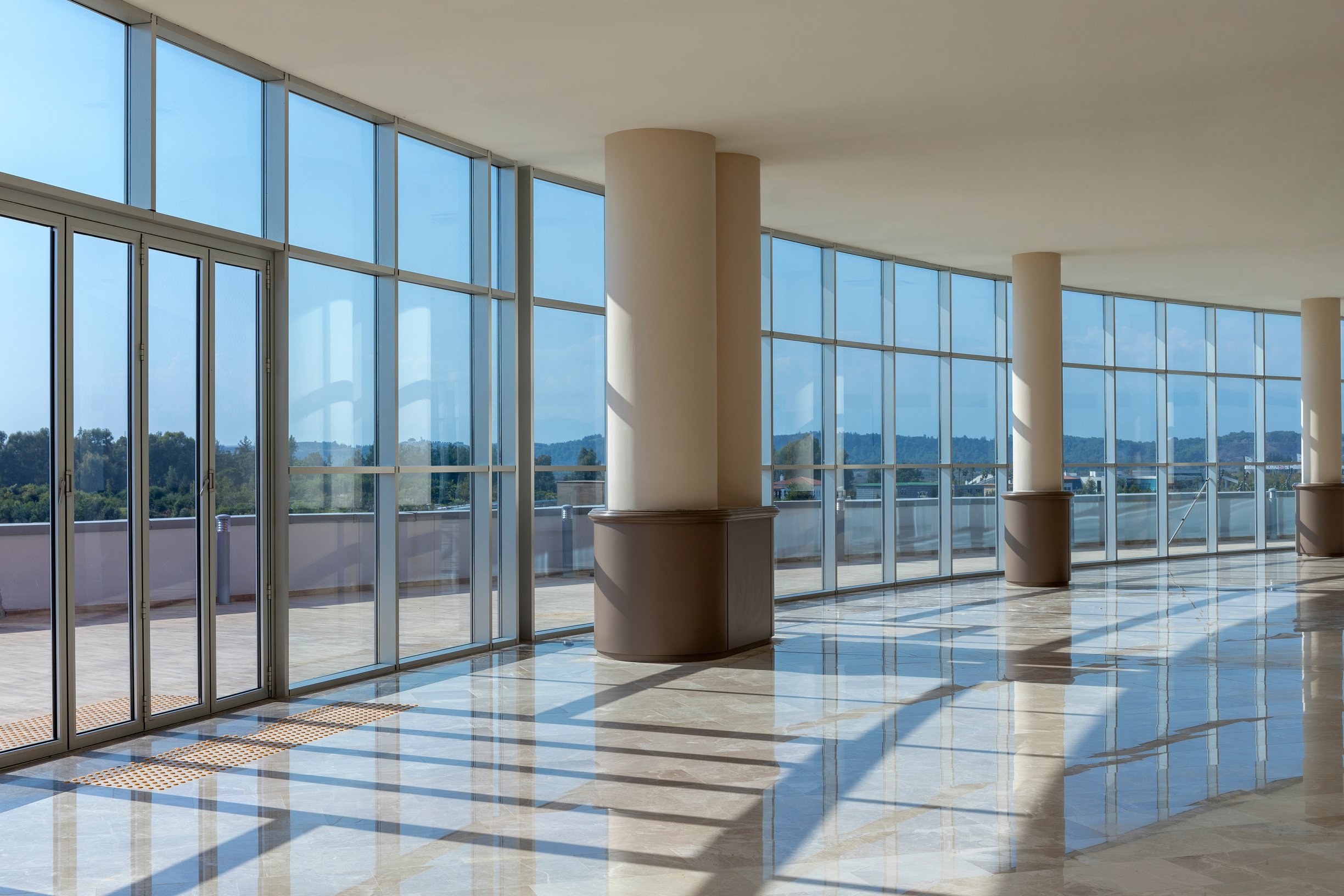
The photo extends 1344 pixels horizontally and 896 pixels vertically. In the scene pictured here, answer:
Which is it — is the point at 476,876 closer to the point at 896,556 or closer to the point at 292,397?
the point at 292,397

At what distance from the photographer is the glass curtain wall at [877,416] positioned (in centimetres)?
1293

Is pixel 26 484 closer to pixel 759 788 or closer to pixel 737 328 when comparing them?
pixel 759 788

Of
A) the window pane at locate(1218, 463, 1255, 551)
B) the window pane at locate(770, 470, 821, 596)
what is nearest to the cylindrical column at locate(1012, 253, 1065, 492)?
the window pane at locate(770, 470, 821, 596)

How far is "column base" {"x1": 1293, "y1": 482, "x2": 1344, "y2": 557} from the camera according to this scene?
57.2 ft

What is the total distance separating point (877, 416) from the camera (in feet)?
46.7

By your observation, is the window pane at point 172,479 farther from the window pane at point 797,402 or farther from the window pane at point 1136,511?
the window pane at point 1136,511

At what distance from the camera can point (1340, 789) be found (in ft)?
16.0

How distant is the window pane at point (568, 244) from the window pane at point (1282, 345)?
1418 centimetres

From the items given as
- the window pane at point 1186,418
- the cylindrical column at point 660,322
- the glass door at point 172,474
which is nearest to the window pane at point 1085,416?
the window pane at point 1186,418

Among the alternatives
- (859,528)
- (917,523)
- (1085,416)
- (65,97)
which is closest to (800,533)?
(859,528)

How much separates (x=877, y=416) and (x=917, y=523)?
1.66 m

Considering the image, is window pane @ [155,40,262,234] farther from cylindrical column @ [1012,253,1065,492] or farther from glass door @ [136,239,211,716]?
cylindrical column @ [1012,253,1065,492]

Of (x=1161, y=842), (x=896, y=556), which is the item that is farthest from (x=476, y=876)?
(x=896, y=556)

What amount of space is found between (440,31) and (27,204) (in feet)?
7.92
